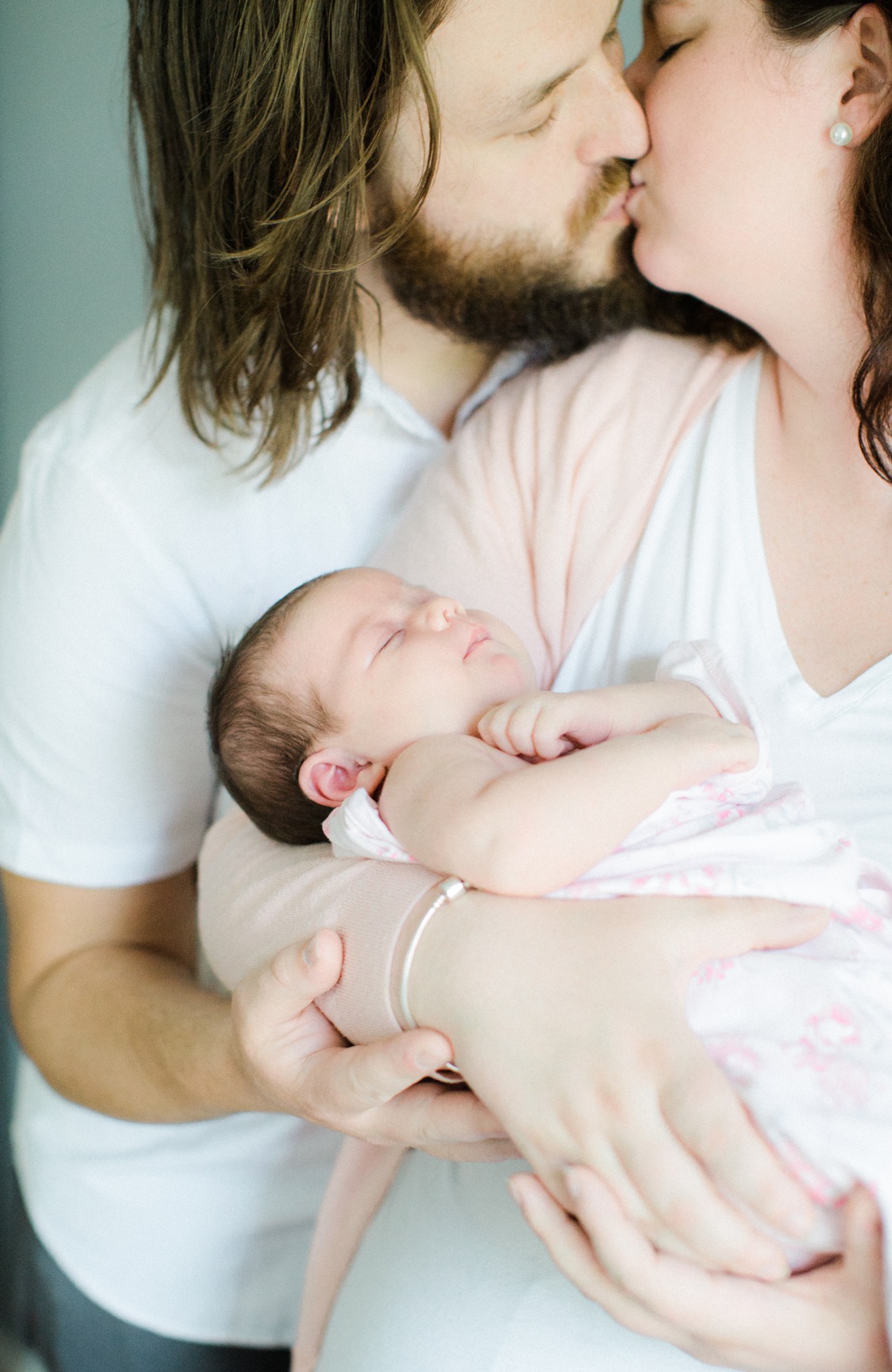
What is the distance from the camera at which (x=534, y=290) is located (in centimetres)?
159

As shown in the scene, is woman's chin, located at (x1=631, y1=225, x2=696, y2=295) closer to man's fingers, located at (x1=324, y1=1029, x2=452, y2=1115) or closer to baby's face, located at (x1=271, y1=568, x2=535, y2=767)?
baby's face, located at (x1=271, y1=568, x2=535, y2=767)

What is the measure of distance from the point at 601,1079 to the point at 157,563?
3.11 ft

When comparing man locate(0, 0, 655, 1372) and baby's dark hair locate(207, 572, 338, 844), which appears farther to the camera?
man locate(0, 0, 655, 1372)

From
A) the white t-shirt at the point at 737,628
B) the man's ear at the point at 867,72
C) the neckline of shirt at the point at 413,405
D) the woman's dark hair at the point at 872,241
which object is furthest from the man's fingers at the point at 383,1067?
the man's ear at the point at 867,72

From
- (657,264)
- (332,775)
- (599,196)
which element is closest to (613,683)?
(332,775)

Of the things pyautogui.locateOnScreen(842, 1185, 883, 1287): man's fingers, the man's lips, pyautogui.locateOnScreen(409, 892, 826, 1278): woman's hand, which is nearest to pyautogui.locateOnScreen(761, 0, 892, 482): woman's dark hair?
the man's lips

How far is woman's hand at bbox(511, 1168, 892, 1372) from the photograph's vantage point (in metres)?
0.91

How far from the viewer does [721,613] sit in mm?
1357

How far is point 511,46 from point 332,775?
888 mm

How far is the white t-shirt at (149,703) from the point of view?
156 cm

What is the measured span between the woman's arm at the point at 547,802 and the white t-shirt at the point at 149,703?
642 mm

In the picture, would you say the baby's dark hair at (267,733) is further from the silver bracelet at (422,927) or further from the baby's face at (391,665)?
the silver bracelet at (422,927)

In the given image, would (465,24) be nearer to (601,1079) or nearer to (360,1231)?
(601,1079)

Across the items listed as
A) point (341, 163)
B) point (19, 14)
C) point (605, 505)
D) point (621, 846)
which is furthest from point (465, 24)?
point (19, 14)
